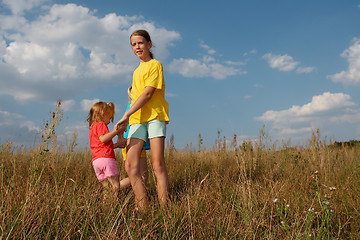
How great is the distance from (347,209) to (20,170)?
4.55 metres

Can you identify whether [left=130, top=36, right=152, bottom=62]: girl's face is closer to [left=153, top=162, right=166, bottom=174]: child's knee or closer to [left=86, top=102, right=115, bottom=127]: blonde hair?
[left=86, top=102, right=115, bottom=127]: blonde hair

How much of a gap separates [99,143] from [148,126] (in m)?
0.89

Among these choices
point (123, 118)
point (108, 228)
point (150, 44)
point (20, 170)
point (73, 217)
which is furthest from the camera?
point (20, 170)

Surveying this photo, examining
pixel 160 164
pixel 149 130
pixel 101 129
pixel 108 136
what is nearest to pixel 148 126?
pixel 149 130

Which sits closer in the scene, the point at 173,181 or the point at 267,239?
the point at 267,239

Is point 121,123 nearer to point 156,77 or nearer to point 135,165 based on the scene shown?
point 135,165

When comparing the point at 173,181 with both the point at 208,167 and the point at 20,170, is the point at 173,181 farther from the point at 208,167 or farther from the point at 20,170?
the point at 20,170

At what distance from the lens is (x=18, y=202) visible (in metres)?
2.37

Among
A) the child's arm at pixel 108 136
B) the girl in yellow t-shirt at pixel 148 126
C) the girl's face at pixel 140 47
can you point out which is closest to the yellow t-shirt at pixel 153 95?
the girl in yellow t-shirt at pixel 148 126

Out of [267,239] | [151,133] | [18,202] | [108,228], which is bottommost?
[267,239]

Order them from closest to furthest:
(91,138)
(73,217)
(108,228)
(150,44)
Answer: (108,228), (73,217), (150,44), (91,138)

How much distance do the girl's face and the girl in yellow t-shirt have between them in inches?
5.6

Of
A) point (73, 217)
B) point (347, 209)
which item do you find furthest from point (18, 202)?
point (347, 209)

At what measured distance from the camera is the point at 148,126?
284cm
